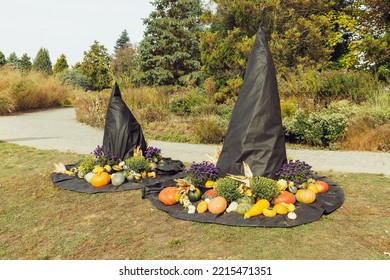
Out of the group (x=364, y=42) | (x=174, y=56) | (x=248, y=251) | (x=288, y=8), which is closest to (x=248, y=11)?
(x=288, y=8)

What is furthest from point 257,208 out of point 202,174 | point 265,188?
point 202,174

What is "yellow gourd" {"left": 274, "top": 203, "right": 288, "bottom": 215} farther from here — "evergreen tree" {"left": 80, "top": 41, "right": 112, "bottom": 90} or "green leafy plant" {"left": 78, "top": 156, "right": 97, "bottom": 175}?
"evergreen tree" {"left": 80, "top": 41, "right": 112, "bottom": 90}

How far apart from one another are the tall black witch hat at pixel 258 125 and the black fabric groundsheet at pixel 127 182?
1.38 meters

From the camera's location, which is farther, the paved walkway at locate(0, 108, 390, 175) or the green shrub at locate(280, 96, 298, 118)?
the green shrub at locate(280, 96, 298, 118)

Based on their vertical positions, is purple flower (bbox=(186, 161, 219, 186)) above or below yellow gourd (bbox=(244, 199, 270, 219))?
above

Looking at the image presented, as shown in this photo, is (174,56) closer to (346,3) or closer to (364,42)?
(346,3)

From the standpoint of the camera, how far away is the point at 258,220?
3.91 metres

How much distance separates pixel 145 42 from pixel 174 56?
98.9 inches

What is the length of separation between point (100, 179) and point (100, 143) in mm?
5022

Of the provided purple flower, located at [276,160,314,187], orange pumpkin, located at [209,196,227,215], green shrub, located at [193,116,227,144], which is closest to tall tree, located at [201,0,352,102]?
green shrub, located at [193,116,227,144]

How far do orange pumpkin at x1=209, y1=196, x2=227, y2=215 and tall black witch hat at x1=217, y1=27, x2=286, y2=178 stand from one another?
56 cm

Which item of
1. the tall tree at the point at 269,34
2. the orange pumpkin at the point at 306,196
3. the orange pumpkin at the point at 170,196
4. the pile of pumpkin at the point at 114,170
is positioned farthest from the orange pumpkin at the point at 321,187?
the tall tree at the point at 269,34

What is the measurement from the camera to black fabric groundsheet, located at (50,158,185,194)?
529 cm

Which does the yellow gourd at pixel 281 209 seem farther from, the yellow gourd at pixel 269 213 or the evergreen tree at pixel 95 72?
the evergreen tree at pixel 95 72
